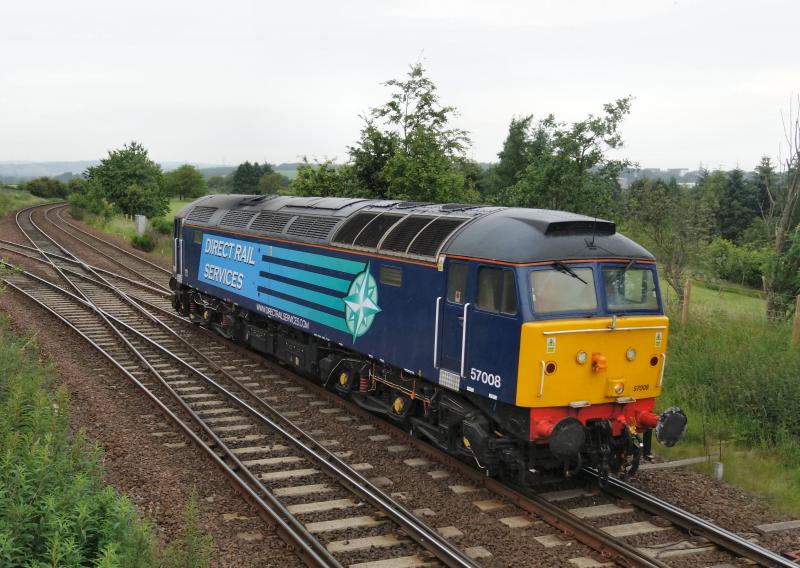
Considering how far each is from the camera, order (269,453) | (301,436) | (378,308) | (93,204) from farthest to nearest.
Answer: (93,204), (301,436), (378,308), (269,453)

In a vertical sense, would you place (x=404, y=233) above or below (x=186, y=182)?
below

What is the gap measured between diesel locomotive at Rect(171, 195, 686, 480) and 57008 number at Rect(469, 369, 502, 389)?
0.06ft

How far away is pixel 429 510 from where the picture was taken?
347 inches

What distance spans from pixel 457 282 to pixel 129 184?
4463 cm

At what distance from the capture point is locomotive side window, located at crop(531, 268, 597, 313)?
28.3 ft

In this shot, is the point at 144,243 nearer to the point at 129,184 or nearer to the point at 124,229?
the point at 124,229

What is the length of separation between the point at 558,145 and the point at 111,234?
2974 centimetres

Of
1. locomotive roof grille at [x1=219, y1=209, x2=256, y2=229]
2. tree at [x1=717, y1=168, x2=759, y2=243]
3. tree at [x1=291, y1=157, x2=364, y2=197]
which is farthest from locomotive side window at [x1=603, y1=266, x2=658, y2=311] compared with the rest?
tree at [x1=717, y1=168, x2=759, y2=243]

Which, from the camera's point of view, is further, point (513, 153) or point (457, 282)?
point (513, 153)

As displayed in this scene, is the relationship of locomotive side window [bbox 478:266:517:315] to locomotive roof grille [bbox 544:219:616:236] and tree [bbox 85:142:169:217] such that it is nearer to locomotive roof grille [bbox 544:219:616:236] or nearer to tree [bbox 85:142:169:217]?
locomotive roof grille [bbox 544:219:616:236]

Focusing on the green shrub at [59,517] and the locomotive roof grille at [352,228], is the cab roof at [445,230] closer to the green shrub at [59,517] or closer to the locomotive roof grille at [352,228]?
the locomotive roof grille at [352,228]

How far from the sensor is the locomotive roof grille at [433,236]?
395 inches

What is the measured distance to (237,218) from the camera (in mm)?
16984

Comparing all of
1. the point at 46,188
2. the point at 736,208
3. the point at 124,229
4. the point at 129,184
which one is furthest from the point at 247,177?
the point at 736,208
